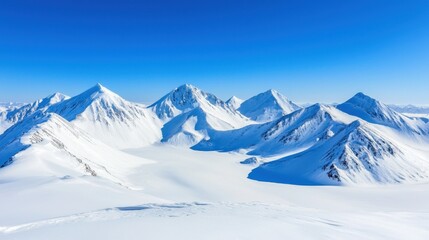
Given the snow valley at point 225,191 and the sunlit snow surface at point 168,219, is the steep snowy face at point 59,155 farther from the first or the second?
the sunlit snow surface at point 168,219

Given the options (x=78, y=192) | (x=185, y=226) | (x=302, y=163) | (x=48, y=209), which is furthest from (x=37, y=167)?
(x=302, y=163)

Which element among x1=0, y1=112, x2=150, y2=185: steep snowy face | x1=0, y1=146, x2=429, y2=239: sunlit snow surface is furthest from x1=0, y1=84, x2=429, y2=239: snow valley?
x1=0, y1=112, x2=150, y2=185: steep snowy face

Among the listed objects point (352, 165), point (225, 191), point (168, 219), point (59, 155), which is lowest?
point (168, 219)

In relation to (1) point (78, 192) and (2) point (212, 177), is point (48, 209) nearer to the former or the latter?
(1) point (78, 192)

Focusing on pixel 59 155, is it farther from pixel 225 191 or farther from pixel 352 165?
pixel 352 165

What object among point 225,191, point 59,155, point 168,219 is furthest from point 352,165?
point 168,219

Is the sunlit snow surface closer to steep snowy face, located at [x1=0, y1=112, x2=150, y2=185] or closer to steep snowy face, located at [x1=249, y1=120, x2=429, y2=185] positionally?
steep snowy face, located at [x1=0, y1=112, x2=150, y2=185]
